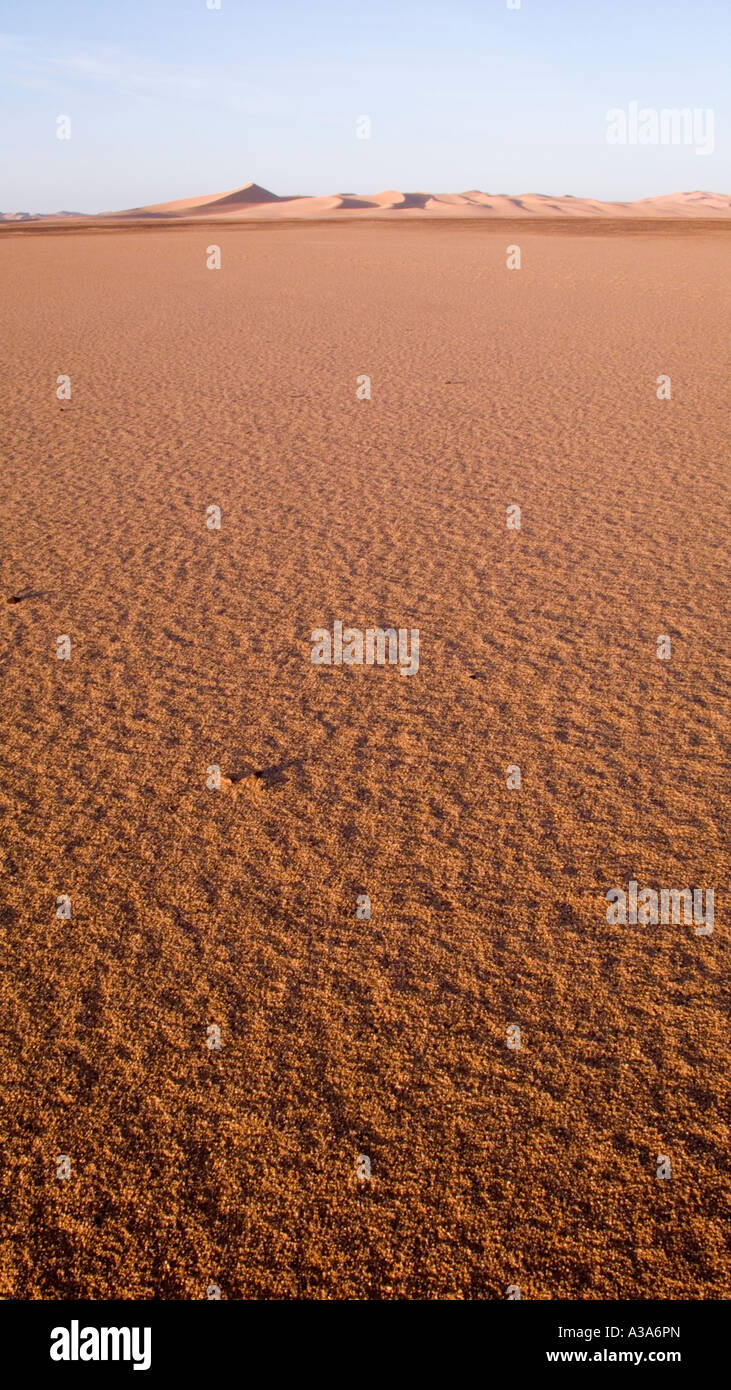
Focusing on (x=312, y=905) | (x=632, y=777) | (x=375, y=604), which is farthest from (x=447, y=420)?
(x=312, y=905)

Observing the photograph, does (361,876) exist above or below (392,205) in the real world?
below

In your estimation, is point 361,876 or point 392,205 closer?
point 361,876

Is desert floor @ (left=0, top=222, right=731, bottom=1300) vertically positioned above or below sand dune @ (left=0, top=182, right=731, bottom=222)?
below

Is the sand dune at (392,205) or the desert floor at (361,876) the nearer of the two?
the desert floor at (361,876)

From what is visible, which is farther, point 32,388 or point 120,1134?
point 32,388

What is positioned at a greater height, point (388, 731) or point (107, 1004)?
point (388, 731)

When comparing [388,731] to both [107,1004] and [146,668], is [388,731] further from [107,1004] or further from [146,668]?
[107,1004]

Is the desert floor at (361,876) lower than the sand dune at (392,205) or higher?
lower

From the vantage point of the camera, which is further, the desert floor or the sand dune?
the sand dune
